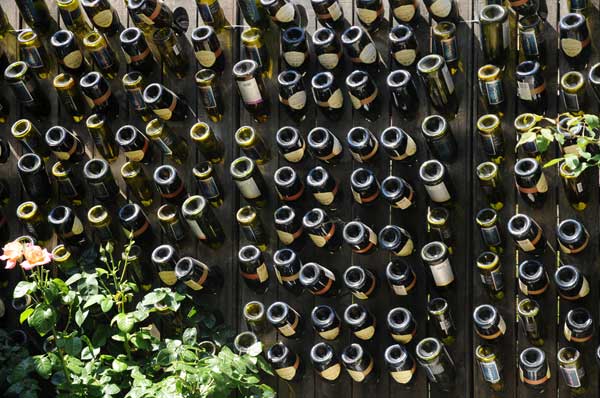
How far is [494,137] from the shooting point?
341 cm

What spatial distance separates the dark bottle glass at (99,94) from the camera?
3.66 metres

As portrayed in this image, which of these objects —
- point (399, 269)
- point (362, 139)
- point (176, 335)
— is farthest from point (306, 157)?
point (176, 335)

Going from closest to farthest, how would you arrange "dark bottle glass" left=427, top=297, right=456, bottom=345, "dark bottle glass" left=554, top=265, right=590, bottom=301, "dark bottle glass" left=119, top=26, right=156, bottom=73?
"dark bottle glass" left=554, top=265, right=590, bottom=301 < "dark bottle glass" left=427, top=297, right=456, bottom=345 < "dark bottle glass" left=119, top=26, right=156, bottom=73

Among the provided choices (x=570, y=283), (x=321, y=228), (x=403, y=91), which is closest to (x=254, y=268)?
(x=321, y=228)

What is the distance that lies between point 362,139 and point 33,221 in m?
1.02

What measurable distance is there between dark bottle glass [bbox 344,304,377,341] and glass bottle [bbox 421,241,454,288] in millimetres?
215

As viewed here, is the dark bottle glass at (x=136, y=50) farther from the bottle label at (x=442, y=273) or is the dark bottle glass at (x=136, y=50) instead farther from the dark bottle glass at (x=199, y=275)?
the bottle label at (x=442, y=273)

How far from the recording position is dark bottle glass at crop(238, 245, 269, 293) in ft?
11.6

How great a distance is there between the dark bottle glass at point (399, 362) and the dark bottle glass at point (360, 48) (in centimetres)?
80

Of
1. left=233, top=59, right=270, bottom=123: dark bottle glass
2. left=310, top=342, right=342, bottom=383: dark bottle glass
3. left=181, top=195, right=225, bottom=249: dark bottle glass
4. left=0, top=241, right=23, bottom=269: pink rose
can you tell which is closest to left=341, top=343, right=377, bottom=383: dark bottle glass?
left=310, top=342, right=342, bottom=383: dark bottle glass

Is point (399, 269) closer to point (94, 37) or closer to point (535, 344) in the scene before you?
point (535, 344)

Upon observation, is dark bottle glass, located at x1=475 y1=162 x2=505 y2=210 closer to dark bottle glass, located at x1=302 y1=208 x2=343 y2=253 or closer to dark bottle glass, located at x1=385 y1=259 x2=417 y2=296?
dark bottle glass, located at x1=385 y1=259 x2=417 y2=296

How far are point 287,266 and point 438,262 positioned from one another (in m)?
0.42

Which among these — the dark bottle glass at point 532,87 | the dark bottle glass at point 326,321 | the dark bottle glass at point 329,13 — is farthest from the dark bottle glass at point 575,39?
the dark bottle glass at point 326,321
